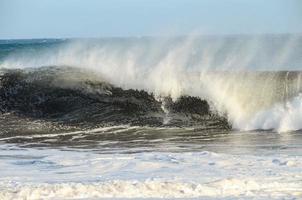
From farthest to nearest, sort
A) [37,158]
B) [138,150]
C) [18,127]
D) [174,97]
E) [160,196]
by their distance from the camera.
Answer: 1. [174,97]
2. [18,127]
3. [138,150]
4. [37,158]
5. [160,196]

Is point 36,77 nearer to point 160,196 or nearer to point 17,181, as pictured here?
point 17,181

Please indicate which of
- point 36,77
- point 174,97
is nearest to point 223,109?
point 174,97

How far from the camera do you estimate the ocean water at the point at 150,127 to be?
6.93 metres

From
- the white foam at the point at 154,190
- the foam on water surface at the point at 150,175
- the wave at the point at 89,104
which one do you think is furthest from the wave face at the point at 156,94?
the white foam at the point at 154,190

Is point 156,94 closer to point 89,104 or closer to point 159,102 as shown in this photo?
point 159,102

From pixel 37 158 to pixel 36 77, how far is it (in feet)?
32.0

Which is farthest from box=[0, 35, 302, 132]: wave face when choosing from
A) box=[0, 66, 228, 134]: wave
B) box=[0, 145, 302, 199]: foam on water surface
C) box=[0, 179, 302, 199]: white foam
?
box=[0, 179, 302, 199]: white foam

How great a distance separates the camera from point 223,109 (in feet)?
51.2

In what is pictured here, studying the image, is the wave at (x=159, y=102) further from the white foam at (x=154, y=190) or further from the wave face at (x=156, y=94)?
the white foam at (x=154, y=190)

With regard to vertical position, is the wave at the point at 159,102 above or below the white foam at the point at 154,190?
above

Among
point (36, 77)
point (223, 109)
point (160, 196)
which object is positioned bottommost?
point (160, 196)

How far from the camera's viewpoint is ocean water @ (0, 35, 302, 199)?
6.93m

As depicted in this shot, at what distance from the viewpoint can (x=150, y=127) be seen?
14.4 metres

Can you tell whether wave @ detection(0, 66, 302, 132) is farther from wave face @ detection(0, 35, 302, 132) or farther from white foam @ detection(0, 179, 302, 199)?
white foam @ detection(0, 179, 302, 199)
